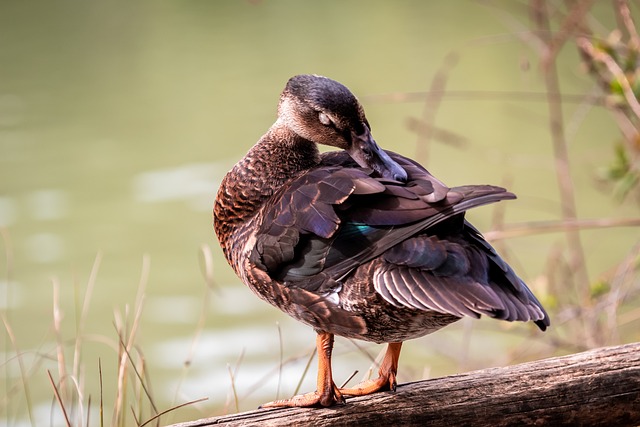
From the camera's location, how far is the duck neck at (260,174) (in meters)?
2.36

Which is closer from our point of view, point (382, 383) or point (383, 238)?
point (383, 238)

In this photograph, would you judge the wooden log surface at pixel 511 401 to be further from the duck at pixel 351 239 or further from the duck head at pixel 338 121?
the duck head at pixel 338 121

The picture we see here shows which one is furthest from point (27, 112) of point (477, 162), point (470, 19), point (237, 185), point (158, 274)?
point (237, 185)

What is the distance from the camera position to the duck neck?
7.73ft

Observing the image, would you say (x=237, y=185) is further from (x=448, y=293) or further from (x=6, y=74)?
(x=6, y=74)

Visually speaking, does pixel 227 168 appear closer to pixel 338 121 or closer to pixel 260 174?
pixel 260 174

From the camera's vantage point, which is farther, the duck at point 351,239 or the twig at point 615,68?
the twig at point 615,68

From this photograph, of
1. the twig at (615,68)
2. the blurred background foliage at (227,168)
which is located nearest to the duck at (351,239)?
the blurred background foliage at (227,168)

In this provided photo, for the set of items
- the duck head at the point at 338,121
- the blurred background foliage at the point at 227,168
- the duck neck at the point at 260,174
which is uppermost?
the duck head at the point at 338,121

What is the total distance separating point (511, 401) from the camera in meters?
2.23

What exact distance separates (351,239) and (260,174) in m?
0.39

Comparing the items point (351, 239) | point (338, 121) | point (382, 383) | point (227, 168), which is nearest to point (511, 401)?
point (382, 383)

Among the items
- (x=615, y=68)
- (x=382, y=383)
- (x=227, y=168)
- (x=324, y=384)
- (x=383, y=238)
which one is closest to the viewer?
(x=383, y=238)

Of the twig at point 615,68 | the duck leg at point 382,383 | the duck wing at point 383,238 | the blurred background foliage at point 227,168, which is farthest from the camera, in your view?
the blurred background foliage at point 227,168
